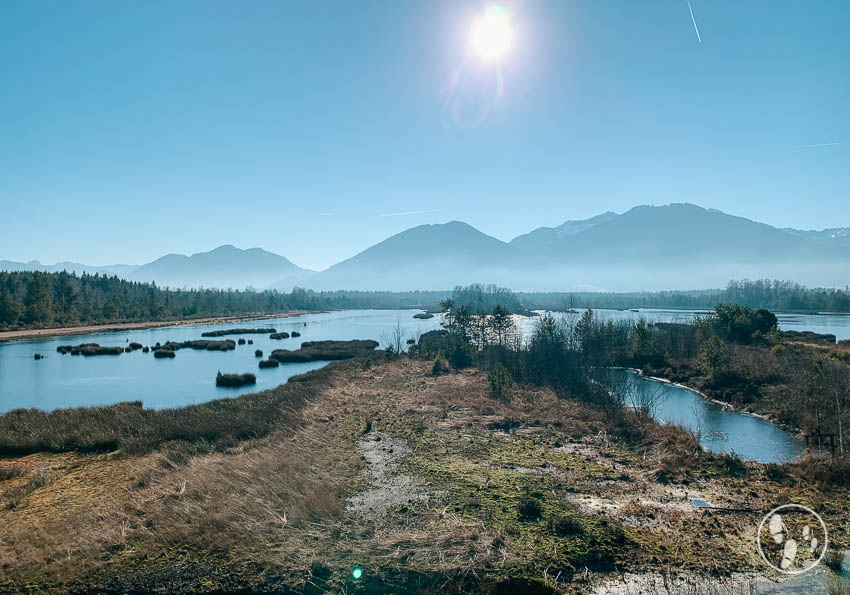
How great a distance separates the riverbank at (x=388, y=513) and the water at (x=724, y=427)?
519 cm

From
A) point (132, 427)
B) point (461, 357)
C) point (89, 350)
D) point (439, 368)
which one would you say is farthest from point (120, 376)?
point (461, 357)

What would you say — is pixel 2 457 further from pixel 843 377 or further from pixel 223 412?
pixel 843 377

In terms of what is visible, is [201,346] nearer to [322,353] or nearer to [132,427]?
[322,353]

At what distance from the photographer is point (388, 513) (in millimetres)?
10320

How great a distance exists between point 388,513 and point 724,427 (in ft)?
76.5

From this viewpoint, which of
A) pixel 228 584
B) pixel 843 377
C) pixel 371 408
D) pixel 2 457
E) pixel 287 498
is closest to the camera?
pixel 228 584

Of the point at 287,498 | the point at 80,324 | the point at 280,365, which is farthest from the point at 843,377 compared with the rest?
the point at 80,324

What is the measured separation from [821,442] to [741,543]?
36.9ft

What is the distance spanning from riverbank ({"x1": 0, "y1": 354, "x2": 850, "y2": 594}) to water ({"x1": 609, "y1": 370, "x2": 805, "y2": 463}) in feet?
17.0

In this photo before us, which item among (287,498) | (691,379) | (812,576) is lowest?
(691,379)

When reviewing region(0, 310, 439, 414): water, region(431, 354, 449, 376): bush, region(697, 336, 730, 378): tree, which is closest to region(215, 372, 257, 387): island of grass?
region(0, 310, 439, 414): water

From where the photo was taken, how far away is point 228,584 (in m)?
7.77

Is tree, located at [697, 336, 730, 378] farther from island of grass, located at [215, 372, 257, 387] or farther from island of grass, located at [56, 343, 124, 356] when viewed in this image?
island of grass, located at [56, 343, 124, 356]

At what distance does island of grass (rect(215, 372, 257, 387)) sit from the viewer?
3881cm
